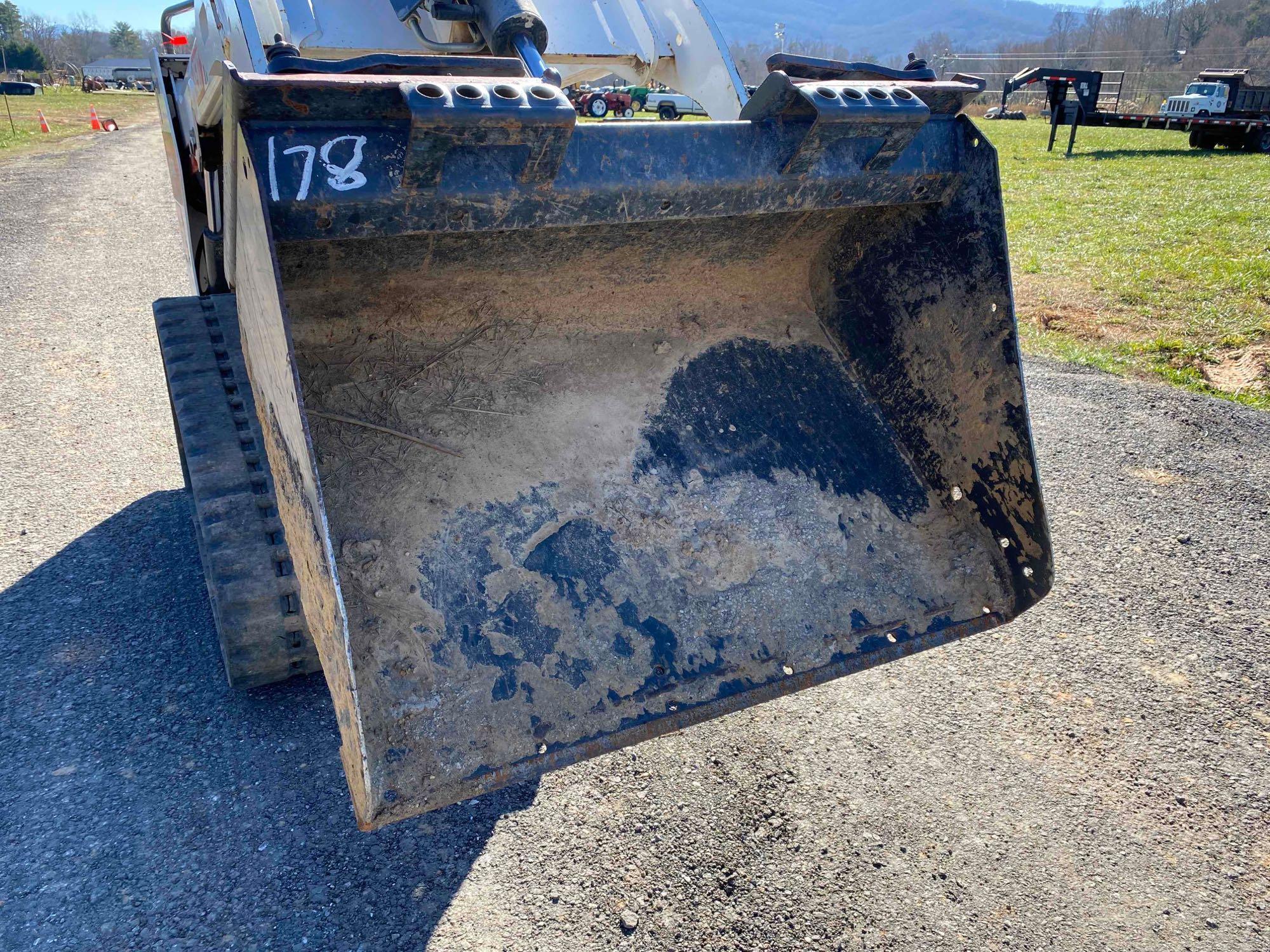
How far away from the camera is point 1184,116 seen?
19.1 metres

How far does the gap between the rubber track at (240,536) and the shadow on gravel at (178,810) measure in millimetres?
242

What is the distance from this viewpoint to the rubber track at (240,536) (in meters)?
2.34

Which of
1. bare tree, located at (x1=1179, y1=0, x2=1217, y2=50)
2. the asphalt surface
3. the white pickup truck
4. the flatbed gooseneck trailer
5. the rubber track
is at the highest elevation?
the rubber track

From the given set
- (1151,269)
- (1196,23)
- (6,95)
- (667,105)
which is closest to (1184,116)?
(1151,269)

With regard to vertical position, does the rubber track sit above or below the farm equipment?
above

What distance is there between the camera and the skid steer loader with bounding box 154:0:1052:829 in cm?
171

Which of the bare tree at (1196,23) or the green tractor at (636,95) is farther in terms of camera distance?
the bare tree at (1196,23)

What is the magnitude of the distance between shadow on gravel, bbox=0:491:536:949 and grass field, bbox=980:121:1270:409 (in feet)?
18.1

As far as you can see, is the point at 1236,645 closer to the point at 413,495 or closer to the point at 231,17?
the point at 413,495

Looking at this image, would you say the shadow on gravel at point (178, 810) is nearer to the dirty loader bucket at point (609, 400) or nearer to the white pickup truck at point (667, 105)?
the dirty loader bucket at point (609, 400)

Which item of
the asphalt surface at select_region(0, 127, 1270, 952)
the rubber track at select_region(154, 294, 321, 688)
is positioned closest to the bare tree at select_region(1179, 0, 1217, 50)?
the asphalt surface at select_region(0, 127, 1270, 952)

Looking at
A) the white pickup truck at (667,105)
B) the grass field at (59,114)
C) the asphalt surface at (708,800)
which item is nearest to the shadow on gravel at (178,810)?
the asphalt surface at (708,800)

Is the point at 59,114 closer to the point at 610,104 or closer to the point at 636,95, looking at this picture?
the point at 610,104

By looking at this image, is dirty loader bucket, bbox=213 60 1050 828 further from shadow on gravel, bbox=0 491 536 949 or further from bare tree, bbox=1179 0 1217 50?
bare tree, bbox=1179 0 1217 50
